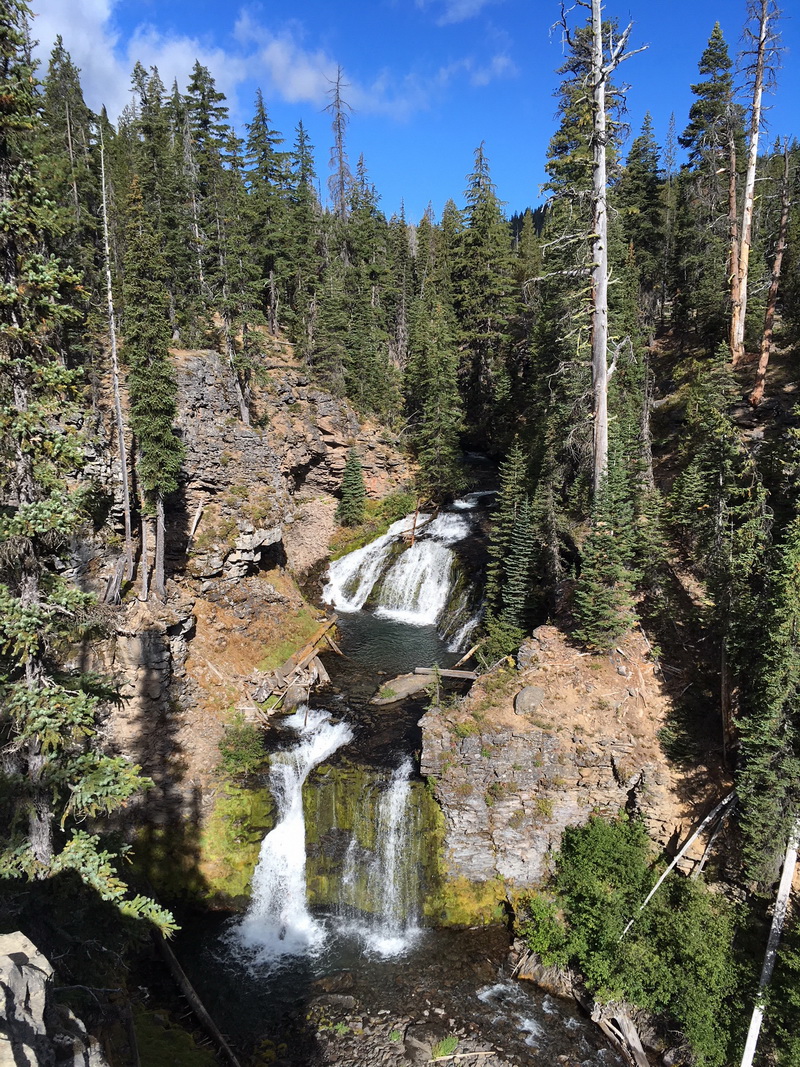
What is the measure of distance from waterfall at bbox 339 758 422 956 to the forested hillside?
7107 mm

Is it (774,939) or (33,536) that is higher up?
(33,536)

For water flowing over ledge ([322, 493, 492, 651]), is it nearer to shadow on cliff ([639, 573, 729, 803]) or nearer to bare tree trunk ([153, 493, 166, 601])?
shadow on cliff ([639, 573, 729, 803])

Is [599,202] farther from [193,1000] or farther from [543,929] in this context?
[193,1000]

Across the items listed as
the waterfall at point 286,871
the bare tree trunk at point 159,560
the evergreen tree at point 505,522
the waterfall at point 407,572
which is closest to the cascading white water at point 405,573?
the waterfall at point 407,572

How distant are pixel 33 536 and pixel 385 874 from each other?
1423 cm

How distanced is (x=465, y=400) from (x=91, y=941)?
42.9 metres

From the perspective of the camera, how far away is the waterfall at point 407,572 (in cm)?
3158

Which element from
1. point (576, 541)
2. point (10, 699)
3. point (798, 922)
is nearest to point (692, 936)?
point (798, 922)

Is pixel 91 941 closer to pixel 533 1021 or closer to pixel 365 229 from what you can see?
pixel 533 1021

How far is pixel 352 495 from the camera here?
40.2m

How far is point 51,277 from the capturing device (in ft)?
27.5

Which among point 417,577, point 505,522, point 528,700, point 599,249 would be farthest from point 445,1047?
point 599,249

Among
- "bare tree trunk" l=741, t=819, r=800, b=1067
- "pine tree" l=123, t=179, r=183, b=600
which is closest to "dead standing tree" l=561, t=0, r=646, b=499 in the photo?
"bare tree trunk" l=741, t=819, r=800, b=1067

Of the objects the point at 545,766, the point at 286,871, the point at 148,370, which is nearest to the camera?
the point at 545,766
